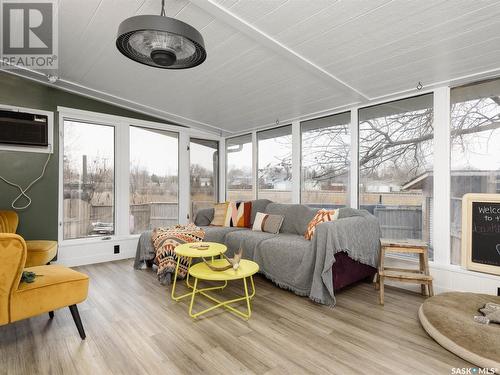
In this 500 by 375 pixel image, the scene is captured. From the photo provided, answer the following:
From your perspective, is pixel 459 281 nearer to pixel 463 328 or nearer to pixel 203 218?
pixel 463 328

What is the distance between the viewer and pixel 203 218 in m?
4.65

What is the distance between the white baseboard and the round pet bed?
0.35m

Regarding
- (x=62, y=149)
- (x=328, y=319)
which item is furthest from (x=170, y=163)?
(x=328, y=319)

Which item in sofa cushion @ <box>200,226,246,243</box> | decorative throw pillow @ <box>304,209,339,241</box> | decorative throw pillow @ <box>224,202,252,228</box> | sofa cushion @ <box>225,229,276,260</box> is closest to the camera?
decorative throw pillow @ <box>304,209,339,241</box>

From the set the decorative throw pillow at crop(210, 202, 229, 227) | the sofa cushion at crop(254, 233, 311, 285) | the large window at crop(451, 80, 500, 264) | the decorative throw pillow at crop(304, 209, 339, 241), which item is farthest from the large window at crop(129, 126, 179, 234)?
the large window at crop(451, 80, 500, 264)

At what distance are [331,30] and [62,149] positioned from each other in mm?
3885

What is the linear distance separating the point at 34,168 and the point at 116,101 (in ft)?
4.86

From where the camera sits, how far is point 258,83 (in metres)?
3.30

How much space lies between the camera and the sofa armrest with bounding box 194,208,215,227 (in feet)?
15.2

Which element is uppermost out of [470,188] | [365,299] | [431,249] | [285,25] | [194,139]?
[285,25]

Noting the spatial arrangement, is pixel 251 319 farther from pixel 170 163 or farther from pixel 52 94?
pixel 52 94

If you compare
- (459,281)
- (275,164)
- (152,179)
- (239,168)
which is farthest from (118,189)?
(459,281)

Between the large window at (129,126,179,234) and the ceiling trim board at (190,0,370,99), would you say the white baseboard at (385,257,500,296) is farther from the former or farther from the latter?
the large window at (129,126,179,234)

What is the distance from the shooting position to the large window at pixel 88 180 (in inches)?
161
